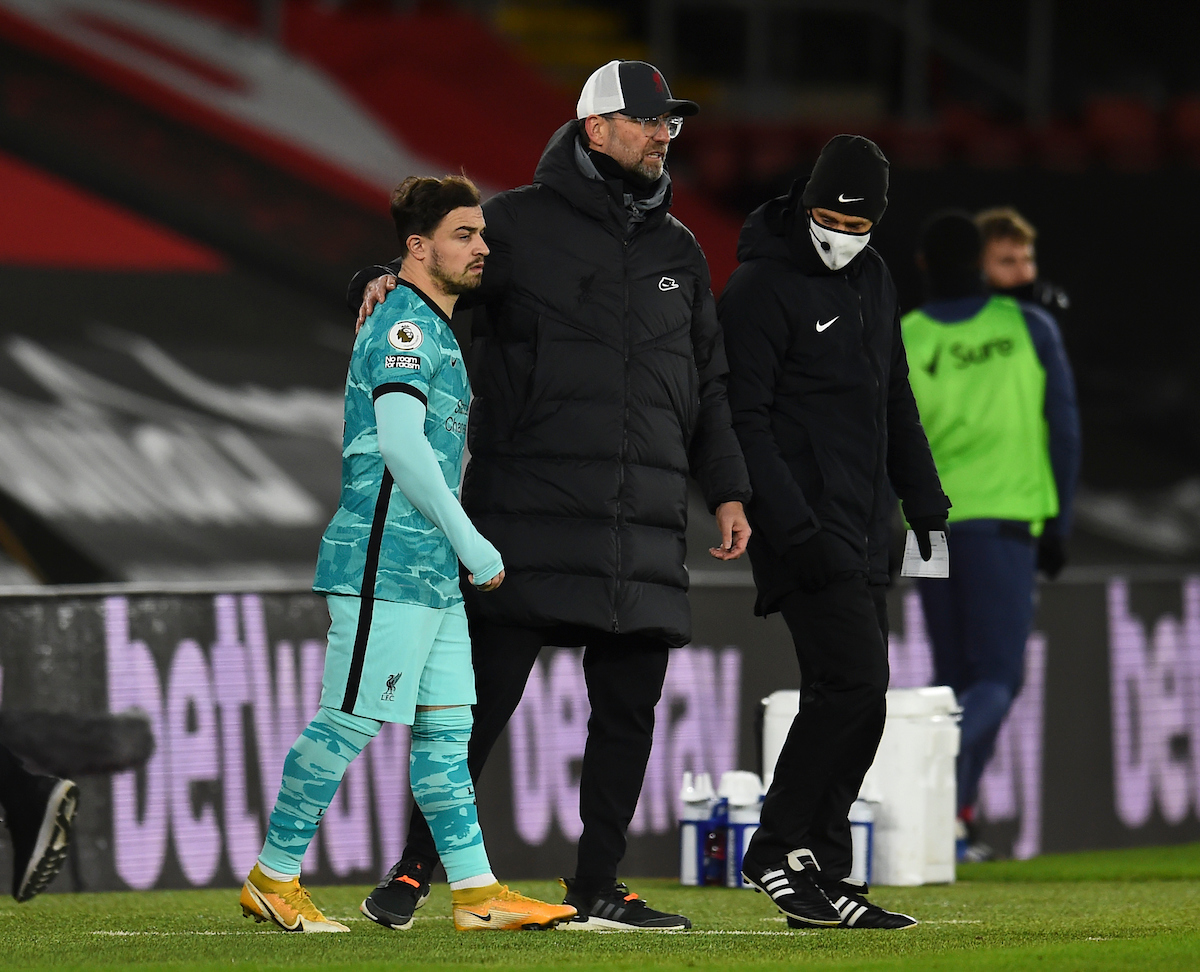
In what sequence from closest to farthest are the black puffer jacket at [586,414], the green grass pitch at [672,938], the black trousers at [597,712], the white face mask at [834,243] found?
the green grass pitch at [672,938] → the black puffer jacket at [586,414] → the black trousers at [597,712] → the white face mask at [834,243]

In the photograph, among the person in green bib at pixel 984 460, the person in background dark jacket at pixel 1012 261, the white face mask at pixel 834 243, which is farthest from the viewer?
the person in background dark jacket at pixel 1012 261

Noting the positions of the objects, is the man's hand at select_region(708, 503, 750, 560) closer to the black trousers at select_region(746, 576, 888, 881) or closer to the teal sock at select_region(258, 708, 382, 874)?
the black trousers at select_region(746, 576, 888, 881)

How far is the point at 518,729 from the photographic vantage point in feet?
23.6

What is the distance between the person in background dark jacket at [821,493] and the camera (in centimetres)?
523

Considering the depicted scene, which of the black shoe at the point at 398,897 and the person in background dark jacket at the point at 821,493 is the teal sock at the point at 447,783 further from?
the person in background dark jacket at the point at 821,493

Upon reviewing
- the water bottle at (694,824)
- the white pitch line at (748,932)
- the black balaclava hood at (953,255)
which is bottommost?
the white pitch line at (748,932)

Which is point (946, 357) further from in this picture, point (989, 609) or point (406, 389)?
point (406, 389)

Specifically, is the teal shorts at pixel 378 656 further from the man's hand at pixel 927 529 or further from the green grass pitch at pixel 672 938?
the man's hand at pixel 927 529

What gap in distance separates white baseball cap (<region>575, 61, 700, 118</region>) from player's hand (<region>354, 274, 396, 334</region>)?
601mm

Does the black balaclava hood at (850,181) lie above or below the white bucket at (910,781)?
above

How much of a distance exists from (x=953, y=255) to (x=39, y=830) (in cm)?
355

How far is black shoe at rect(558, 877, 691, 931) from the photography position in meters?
5.07

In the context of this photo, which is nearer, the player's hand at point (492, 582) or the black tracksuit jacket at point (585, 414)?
the player's hand at point (492, 582)

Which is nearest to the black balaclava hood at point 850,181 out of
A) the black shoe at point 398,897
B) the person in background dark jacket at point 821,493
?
the person in background dark jacket at point 821,493
